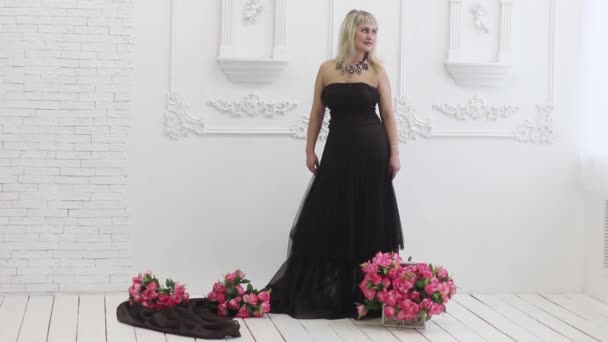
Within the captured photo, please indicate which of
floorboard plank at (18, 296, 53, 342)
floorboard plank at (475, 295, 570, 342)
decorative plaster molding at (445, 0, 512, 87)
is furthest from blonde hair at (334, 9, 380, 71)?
floorboard plank at (18, 296, 53, 342)

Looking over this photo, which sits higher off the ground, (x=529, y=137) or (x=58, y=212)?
(x=529, y=137)

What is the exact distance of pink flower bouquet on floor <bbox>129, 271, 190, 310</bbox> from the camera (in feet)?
16.4

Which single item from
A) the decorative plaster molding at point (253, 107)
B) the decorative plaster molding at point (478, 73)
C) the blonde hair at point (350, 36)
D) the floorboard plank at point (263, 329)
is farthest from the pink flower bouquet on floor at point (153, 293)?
the decorative plaster molding at point (478, 73)

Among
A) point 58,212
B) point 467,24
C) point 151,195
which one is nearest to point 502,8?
point 467,24

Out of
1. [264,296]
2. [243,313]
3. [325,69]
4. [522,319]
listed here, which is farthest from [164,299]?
[522,319]

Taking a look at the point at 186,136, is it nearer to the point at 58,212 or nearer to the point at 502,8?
the point at 58,212

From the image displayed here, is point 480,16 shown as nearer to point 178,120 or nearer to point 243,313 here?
point 178,120

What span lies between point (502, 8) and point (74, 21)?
2500 millimetres

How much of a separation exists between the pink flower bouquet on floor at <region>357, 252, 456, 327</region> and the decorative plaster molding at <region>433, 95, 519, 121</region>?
1.16 m

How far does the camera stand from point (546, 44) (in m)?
5.88

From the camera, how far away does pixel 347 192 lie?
5121mm

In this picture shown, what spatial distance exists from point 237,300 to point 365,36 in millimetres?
1539

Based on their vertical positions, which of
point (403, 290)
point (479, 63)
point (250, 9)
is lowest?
point (403, 290)

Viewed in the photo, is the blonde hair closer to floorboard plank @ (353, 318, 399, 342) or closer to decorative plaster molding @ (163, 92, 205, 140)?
decorative plaster molding @ (163, 92, 205, 140)
